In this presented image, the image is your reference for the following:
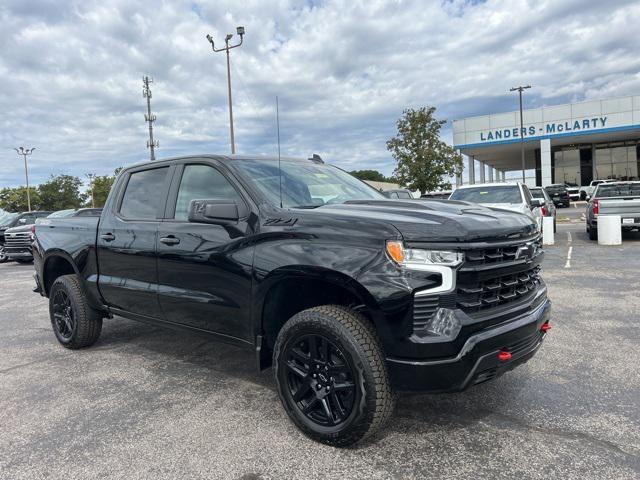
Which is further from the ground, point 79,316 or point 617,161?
point 617,161

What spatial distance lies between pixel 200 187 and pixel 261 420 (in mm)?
1799

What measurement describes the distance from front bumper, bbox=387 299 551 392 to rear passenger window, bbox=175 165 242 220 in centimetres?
172

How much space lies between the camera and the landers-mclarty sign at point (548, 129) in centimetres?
3862

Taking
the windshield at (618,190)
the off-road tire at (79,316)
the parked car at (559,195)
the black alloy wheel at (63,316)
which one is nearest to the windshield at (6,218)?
the black alloy wheel at (63,316)

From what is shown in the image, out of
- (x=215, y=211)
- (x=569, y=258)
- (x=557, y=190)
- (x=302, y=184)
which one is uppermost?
(x=557, y=190)

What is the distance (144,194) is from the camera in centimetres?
Answer: 444

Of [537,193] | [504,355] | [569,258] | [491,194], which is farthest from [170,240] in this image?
[537,193]

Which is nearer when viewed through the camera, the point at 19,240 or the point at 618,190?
the point at 618,190

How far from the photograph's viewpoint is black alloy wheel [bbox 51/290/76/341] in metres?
5.07

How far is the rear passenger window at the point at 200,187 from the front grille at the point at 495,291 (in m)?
1.74

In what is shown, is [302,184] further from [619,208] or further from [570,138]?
[570,138]

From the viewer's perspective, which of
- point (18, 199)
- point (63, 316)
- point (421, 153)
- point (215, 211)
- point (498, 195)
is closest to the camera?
point (215, 211)

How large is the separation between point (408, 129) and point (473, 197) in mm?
21891

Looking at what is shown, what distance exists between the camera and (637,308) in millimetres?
6031
